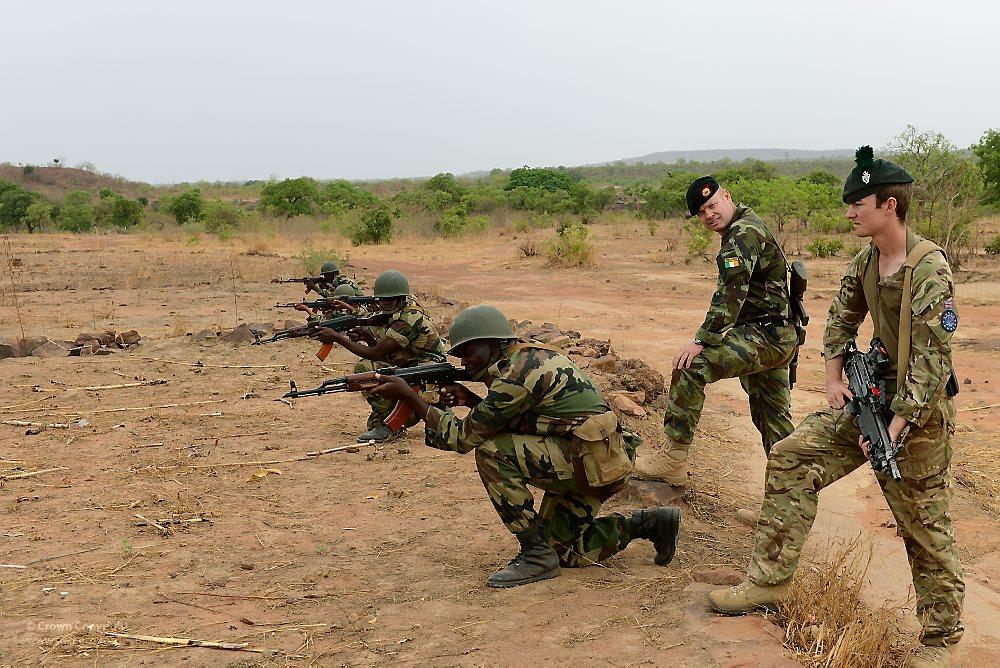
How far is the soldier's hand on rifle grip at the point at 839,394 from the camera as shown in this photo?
328 cm

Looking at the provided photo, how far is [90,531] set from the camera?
4.84 meters

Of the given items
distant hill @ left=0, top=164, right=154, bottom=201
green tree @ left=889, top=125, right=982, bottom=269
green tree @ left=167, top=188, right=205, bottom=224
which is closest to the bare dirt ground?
green tree @ left=889, top=125, right=982, bottom=269

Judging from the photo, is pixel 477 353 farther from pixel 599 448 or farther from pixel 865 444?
pixel 865 444

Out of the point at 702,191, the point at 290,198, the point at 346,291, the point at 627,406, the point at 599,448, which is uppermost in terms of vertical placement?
the point at 290,198

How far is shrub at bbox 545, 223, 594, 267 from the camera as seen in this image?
20.6 meters

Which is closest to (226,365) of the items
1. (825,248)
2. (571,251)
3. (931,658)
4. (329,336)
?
(329,336)

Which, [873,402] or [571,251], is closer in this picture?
[873,402]

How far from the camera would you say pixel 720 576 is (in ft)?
12.6

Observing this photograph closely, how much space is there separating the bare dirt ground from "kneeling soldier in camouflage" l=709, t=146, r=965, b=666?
0.46 meters

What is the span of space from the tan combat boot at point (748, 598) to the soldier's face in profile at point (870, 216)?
4.65 feet

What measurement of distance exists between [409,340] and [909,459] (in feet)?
13.7

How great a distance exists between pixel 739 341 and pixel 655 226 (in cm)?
2570

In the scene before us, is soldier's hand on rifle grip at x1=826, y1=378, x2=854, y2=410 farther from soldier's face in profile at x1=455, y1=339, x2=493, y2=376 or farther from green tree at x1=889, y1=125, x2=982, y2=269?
green tree at x1=889, y1=125, x2=982, y2=269

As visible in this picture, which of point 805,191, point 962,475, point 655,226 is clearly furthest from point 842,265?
point 962,475
